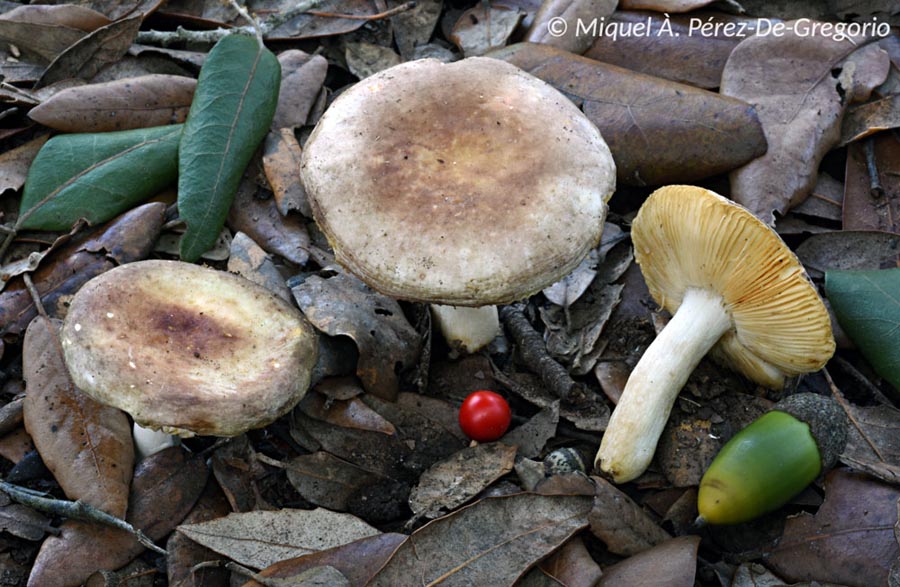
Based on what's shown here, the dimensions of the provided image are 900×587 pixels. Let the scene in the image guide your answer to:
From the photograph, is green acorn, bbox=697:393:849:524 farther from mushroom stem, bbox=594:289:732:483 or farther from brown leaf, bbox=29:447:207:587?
brown leaf, bbox=29:447:207:587

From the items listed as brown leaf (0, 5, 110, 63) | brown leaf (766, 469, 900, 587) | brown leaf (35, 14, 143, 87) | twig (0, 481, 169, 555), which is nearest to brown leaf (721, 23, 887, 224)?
brown leaf (766, 469, 900, 587)

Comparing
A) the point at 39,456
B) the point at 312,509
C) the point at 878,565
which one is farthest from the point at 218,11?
the point at 878,565

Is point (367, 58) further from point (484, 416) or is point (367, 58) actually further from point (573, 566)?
point (573, 566)

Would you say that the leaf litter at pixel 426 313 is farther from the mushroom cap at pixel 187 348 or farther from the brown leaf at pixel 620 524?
the mushroom cap at pixel 187 348

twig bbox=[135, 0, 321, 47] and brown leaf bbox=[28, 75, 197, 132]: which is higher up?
twig bbox=[135, 0, 321, 47]

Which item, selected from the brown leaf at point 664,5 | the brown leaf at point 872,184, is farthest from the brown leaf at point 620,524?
the brown leaf at point 664,5

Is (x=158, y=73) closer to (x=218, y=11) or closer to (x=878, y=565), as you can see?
(x=218, y=11)
